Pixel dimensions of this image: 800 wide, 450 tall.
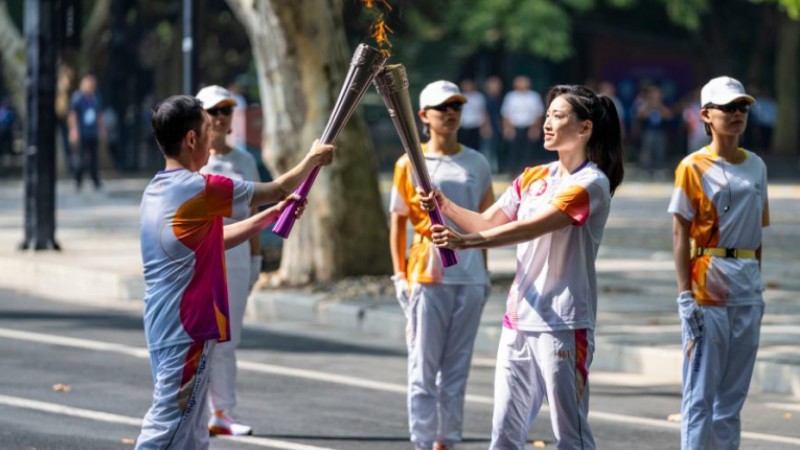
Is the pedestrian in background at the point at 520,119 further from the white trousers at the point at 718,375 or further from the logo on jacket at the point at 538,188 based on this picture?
the logo on jacket at the point at 538,188

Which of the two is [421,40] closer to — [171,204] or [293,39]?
[293,39]

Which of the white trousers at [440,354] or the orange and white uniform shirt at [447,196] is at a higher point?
the orange and white uniform shirt at [447,196]

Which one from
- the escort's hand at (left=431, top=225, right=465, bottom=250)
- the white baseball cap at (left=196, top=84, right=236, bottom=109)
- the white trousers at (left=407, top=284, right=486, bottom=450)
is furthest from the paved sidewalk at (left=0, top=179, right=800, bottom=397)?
the escort's hand at (left=431, top=225, right=465, bottom=250)

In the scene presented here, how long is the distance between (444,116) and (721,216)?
167 cm

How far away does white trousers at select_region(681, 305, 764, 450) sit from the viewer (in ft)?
26.5

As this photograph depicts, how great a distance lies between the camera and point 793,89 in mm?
46719

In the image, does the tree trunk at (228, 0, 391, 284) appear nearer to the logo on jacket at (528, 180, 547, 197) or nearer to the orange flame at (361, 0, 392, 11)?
the orange flame at (361, 0, 392, 11)

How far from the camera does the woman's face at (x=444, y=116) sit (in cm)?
914

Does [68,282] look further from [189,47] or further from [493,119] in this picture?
[493,119]

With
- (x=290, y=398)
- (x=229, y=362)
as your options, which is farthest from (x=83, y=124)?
(x=229, y=362)

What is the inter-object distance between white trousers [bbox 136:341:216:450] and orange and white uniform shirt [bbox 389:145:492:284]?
2.37 meters

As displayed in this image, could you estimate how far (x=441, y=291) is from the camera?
30.2 ft

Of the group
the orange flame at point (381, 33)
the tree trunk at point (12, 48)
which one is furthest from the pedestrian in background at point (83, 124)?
the orange flame at point (381, 33)

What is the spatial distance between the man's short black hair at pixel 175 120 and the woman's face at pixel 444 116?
2.33 meters
